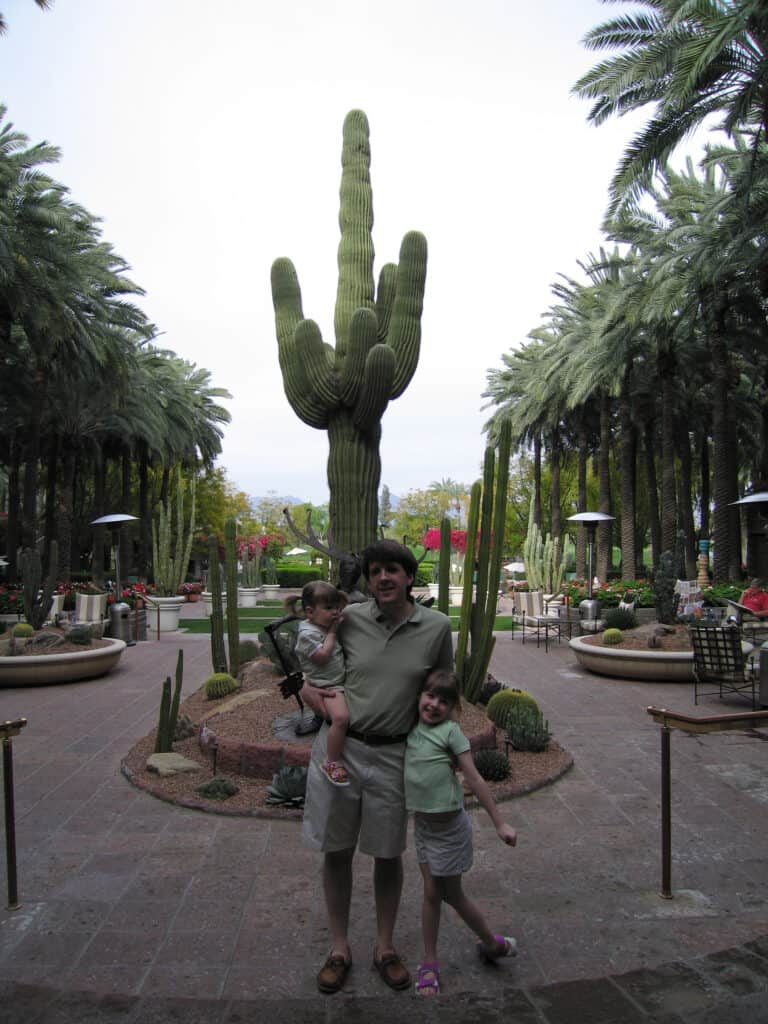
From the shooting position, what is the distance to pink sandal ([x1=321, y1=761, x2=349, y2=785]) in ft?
9.56

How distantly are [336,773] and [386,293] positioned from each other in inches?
294

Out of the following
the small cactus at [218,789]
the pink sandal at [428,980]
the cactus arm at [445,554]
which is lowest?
the pink sandal at [428,980]

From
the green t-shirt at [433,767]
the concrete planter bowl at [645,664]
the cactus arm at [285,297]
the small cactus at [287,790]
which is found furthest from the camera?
the concrete planter bowl at [645,664]

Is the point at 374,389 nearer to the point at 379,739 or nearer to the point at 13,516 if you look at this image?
the point at 379,739

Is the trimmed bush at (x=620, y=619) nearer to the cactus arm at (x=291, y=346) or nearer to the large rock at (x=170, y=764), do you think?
the cactus arm at (x=291, y=346)

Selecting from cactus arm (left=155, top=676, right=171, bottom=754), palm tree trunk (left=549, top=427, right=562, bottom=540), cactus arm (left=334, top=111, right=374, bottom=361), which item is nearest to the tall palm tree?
cactus arm (left=334, top=111, right=374, bottom=361)

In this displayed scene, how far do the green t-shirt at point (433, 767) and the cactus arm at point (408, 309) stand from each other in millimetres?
6277

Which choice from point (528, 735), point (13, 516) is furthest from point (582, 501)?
point (528, 735)

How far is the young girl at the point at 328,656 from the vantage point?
9.71 feet

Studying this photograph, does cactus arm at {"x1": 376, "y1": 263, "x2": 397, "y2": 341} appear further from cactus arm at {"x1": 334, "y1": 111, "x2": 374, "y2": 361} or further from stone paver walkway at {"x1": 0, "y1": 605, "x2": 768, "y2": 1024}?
stone paver walkway at {"x1": 0, "y1": 605, "x2": 768, "y2": 1024}

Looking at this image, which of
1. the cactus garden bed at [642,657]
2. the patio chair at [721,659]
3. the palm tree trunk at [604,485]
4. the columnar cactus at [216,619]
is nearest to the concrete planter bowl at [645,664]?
the cactus garden bed at [642,657]

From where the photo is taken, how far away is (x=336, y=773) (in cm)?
292

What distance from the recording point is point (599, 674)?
1122cm

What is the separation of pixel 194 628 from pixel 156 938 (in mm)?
16138
